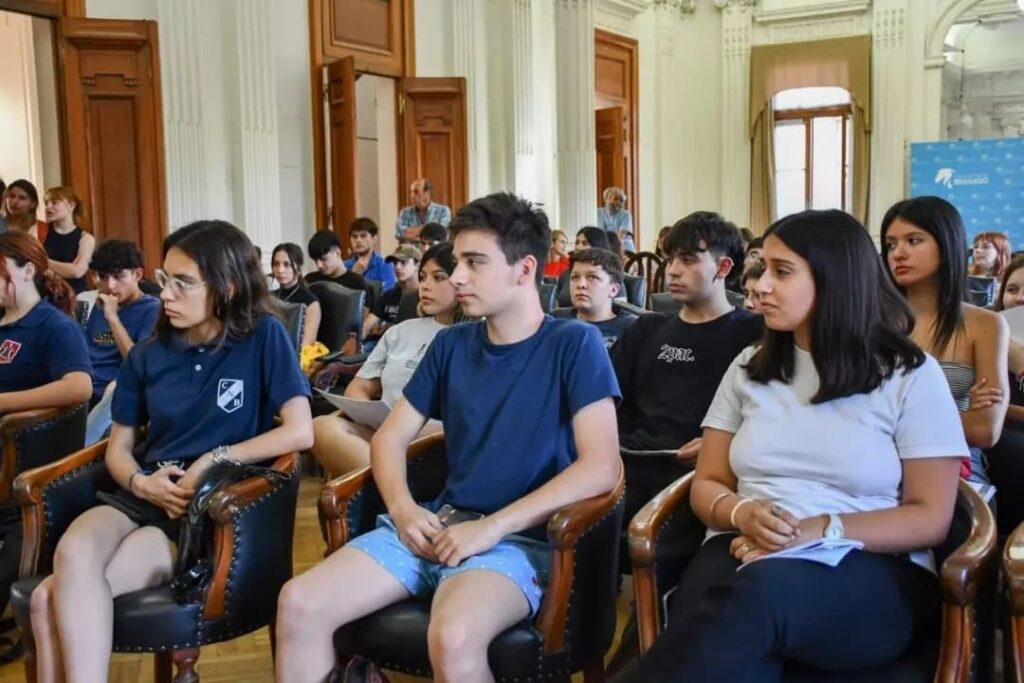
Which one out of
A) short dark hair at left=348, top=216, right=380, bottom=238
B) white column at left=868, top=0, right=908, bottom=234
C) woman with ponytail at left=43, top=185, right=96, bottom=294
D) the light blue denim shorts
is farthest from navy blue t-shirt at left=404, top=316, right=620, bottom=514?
white column at left=868, top=0, right=908, bottom=234

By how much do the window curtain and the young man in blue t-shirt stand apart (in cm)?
1041

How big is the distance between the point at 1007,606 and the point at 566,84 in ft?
28.1

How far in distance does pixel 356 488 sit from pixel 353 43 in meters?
6.21

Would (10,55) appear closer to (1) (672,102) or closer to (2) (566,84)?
(2) (566,84)

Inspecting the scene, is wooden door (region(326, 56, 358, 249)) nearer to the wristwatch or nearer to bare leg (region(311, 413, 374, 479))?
bare leg (region(311, 413, 374, 479))

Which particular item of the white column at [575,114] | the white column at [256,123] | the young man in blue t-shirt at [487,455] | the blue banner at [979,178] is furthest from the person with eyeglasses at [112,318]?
the blue banner at [979,178]

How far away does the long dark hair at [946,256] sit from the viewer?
2.14m

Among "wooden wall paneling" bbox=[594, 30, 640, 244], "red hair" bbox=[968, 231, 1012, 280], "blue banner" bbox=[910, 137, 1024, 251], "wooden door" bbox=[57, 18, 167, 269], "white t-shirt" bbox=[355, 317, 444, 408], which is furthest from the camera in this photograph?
"blue banner" bbox=[910, 137, 1024, 251]

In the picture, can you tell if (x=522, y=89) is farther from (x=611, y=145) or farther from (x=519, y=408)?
(x=519, y=408)

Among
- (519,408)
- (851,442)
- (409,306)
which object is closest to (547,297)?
(409,306)

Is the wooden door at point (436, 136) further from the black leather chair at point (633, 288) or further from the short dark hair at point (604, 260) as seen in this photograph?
the short dark hair at point (604, 260)

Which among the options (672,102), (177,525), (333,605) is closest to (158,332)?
(177,525)

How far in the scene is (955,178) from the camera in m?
10.8

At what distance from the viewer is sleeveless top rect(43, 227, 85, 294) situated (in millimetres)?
5086
